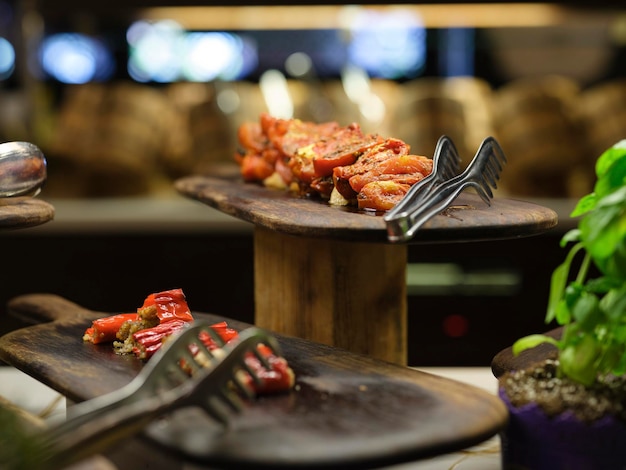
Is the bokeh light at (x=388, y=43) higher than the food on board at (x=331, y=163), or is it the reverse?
the bokeh light at (x=388, y=43)

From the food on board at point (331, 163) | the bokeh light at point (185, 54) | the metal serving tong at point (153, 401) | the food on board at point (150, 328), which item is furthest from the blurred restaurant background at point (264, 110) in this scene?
the metal serving tong at point (153, 401)

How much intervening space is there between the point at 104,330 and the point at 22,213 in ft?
0.94

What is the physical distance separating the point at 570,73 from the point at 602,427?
11.8 feet

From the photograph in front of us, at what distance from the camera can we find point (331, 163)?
188 centimetres

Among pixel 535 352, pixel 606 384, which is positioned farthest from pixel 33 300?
pixel 606 384

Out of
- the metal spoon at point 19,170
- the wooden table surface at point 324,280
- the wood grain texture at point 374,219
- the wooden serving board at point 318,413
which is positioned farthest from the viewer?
the wooden table surface at point 324,280

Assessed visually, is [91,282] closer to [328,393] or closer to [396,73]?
[396,73]

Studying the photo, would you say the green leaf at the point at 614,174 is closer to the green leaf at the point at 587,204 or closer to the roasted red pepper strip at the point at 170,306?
the green leaf at the point at 587,204

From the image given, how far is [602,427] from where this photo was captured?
1305 millimetres

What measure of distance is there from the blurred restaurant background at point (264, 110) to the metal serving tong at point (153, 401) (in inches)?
107

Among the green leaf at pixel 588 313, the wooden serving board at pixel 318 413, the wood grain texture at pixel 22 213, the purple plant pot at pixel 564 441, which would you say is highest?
the wood grain texture at pixel 22 213

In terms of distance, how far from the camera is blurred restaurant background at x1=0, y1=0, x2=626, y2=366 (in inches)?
A: 158

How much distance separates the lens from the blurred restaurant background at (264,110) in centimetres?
401

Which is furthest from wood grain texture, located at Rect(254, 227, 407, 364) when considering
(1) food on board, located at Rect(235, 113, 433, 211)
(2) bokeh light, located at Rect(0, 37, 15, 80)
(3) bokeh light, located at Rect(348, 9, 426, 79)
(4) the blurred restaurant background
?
(2) bokeh light, located at Rect(0, 37, 15, 80)
